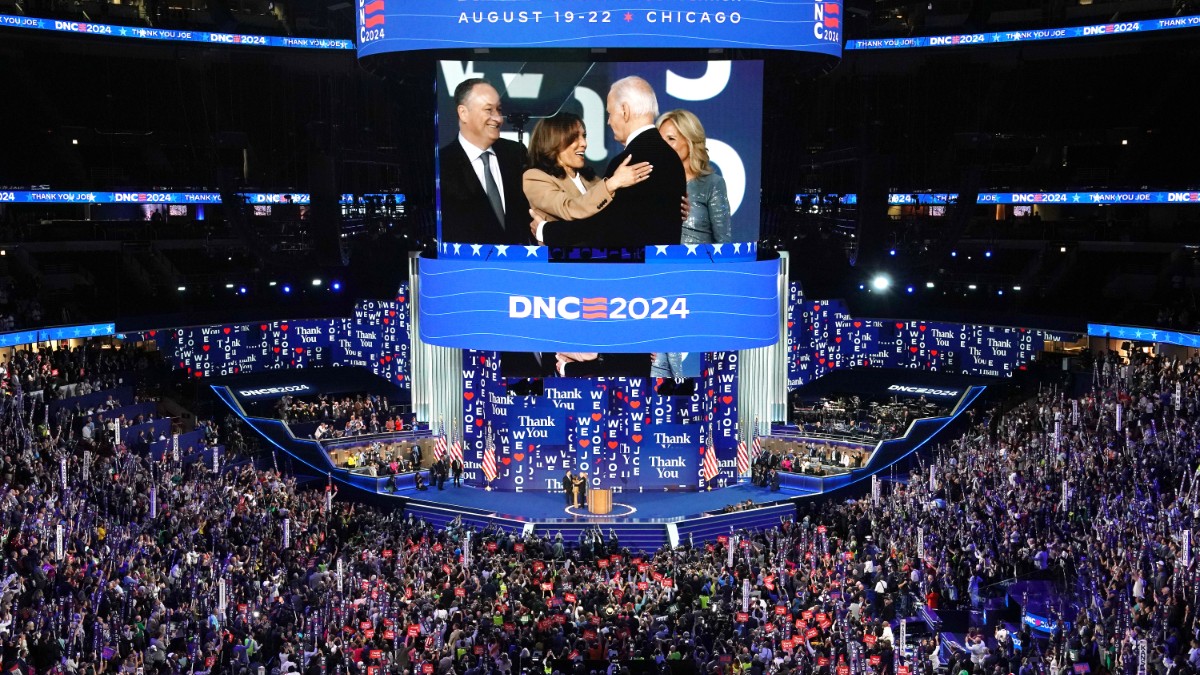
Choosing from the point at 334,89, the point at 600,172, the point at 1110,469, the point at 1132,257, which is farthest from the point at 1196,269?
the point at 334,89

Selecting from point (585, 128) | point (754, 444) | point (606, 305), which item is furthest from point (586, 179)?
point (754, 444)

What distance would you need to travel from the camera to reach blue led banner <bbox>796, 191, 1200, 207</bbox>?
42.4 meters

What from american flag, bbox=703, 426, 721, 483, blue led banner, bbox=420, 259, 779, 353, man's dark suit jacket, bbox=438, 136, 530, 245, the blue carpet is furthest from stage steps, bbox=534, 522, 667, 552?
man's dark suit jacket, bbox=438, 136, 530, 245

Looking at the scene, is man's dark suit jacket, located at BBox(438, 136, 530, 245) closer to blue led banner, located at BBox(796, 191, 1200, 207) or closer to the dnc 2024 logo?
the dnc 2024 logo

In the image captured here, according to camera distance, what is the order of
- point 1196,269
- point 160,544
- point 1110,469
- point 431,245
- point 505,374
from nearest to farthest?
point 160,544, point 1110,469, point 505,374, point 1196,269, point 431,245

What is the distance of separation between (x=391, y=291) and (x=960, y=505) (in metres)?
22.2

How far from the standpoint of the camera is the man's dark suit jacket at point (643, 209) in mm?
34281

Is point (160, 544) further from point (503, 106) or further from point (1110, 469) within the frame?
point (1110, 469)

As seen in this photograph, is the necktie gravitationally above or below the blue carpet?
above

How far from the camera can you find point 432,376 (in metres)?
40.6

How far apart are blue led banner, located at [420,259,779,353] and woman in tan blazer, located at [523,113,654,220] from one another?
1612 millimetres

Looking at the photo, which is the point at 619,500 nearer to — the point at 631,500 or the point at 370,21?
the point at 631,500

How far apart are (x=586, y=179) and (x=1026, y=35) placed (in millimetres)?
18505

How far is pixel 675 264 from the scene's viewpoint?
112 feet
